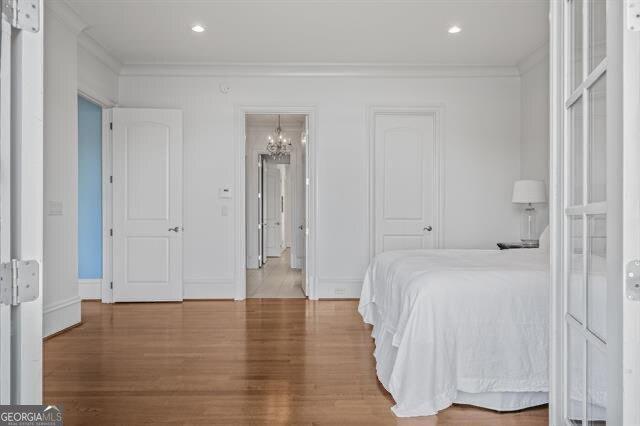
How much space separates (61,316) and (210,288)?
170 centimetres

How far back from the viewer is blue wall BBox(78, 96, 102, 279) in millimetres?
5250

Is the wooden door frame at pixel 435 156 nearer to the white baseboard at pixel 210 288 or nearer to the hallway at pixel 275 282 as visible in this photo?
the hallway at pixel 275 282

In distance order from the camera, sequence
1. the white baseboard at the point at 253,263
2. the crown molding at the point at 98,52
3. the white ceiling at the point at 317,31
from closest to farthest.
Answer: the white ceiling at the point at 317,31
the crown molding at the point at 98,52
the white baseboard at the point at 253,263

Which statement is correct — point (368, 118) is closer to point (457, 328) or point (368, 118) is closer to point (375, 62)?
point (375, 62)

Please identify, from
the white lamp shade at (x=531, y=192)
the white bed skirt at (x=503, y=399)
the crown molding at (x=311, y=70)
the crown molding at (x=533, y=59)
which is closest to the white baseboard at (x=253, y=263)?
the crown molding at (x=311, y=70)

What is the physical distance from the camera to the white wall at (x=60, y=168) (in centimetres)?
365

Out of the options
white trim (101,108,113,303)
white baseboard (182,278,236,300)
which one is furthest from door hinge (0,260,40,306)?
white trim (101,108,113,303)

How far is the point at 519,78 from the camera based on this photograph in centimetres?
523

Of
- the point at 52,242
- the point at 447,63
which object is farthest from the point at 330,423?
the point at 447,63

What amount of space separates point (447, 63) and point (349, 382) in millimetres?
3997

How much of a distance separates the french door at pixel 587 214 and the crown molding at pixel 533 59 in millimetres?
3736

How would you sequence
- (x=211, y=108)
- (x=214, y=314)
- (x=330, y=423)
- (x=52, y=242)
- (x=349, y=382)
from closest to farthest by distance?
(x=330, y=423) < (x=349, y=382) < (x=52, y=242) < (x=214, y=314) < (x=211, y=108)

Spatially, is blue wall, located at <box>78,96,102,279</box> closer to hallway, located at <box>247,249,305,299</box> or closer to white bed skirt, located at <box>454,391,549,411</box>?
hallway, located at <box>247,249,305,299</box>

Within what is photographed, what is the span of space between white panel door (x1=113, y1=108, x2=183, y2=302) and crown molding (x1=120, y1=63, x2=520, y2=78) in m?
0.55
